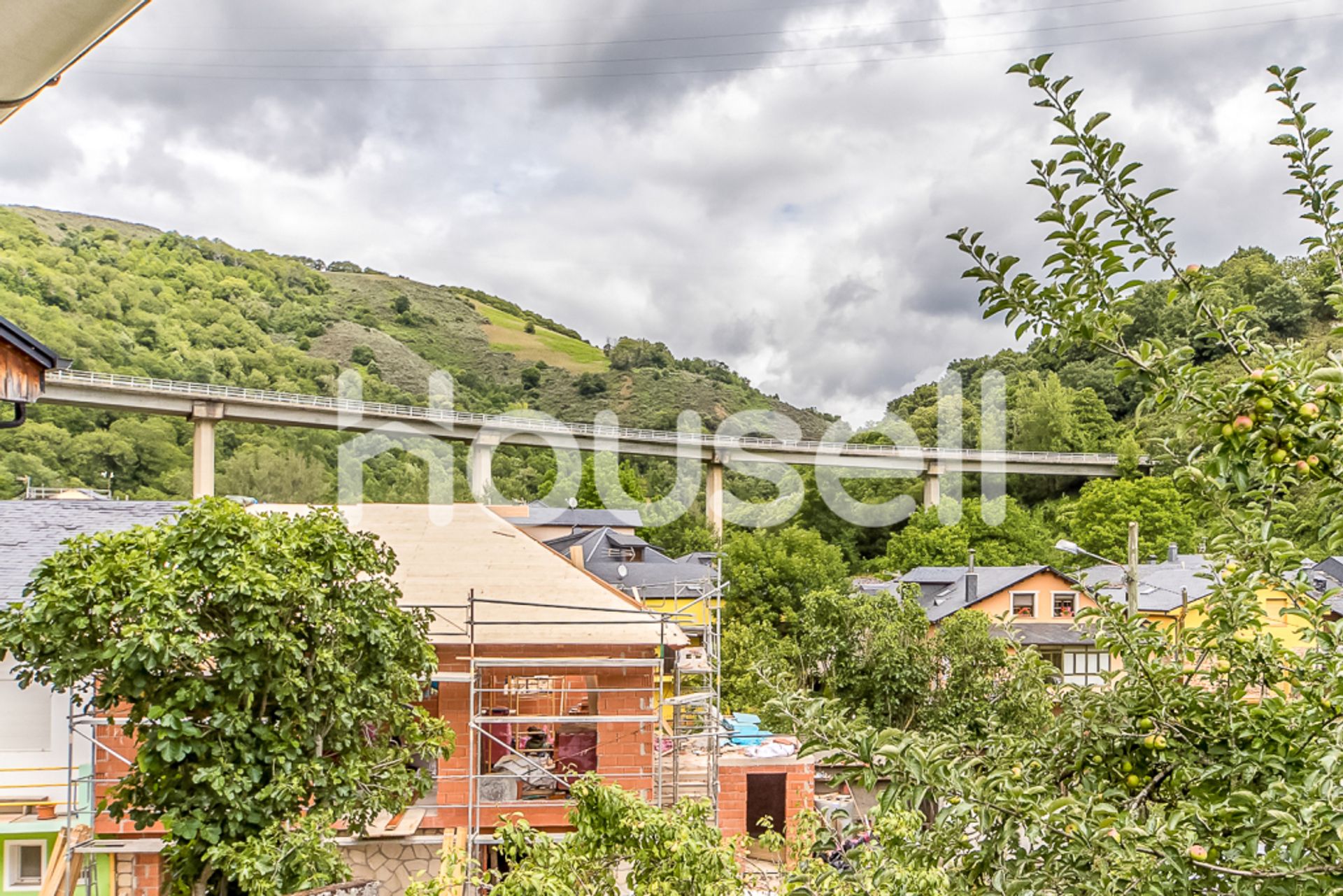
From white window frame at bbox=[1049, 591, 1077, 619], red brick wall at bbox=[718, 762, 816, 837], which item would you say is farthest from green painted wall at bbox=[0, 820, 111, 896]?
white window frame at bbox=[1049, 591, 1077, 619]

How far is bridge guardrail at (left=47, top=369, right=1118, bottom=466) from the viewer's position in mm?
32125

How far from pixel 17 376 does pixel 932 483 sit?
1730 inches

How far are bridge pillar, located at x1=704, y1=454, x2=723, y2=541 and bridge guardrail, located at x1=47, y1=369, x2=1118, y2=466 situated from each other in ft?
3.99

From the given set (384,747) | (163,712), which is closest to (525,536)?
(384,747)

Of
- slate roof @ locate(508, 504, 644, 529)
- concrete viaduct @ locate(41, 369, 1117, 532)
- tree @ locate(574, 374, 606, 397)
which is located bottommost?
slate roof @ locate(508, 504, 644, 529)

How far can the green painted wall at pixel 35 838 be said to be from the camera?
758 cm

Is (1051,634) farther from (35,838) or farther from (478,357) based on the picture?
(478,357)

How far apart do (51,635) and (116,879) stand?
4.29 metres

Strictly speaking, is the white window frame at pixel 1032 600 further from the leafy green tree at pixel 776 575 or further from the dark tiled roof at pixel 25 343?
the dark tiled roof at pixel 25 343

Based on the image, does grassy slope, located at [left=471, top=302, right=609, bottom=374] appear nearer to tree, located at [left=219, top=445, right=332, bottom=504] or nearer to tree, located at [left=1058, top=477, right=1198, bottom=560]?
tree, located at [left=219, top=445, right=332, bottom=504]

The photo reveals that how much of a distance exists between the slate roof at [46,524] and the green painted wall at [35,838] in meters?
1.97

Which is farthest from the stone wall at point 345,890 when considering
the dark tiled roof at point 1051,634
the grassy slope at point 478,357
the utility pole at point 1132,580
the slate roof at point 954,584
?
the grassy slope at point 478,357

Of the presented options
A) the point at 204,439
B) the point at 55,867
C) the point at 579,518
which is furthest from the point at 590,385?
Answer: the point at 55,867

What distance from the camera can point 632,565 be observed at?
2453 cm
